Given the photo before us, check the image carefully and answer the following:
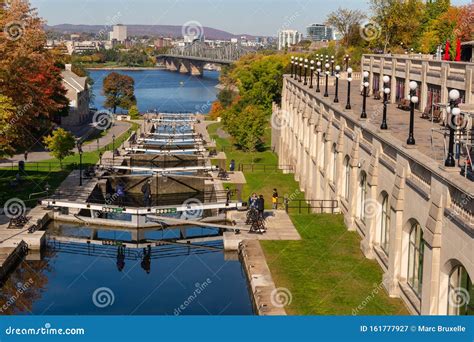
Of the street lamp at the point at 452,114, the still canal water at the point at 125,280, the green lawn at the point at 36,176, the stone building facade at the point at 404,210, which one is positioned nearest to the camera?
the street lamp at the point at 452,114

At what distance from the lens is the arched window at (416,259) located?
21.7 metres

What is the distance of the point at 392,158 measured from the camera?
82.4ft

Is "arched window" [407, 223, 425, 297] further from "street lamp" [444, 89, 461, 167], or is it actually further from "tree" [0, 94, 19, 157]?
"tree" [0, 94, 19, 157]

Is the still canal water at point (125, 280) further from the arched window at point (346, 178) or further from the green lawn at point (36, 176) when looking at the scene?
the arched window at point (346, 178)

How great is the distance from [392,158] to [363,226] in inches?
229

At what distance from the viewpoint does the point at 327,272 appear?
85.6ft

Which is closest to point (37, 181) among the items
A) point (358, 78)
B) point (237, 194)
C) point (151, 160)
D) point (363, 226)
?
point (237, 194)

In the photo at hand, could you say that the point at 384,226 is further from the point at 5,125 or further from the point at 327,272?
the point at 5,125

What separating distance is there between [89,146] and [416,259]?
164 feet

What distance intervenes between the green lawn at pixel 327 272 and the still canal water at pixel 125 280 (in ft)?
6.17

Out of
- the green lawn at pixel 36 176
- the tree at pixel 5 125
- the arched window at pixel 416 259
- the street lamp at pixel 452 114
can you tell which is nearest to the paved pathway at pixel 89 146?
the green lawn at pixel 36 176

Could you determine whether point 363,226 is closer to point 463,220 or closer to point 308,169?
point 463,220

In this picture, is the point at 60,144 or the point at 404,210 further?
the point at 60,144

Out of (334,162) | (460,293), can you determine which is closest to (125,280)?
(334,162)
